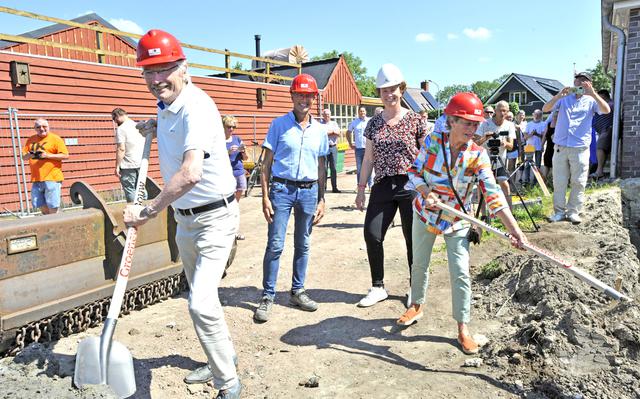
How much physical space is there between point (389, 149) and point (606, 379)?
7.94ft

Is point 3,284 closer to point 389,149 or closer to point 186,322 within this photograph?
point 186,322

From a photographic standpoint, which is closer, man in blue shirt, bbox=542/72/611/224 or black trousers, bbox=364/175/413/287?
black trousers, bbox=364/175/413/287

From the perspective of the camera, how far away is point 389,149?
4.43 meters

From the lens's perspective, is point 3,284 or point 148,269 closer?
point 3,284

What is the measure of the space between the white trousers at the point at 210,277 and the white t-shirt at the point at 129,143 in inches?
201

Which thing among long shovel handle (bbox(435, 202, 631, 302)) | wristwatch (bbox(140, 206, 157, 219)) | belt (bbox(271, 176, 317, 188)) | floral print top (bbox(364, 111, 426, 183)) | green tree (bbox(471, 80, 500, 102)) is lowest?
long shovel handle (bbox(435, 202, 631, 302))

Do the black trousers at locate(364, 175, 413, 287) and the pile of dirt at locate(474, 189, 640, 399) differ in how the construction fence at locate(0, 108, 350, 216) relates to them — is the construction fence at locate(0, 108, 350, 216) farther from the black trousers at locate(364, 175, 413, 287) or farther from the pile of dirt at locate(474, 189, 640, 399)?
the pile of dirt at locate(474, 189, 640, 399)

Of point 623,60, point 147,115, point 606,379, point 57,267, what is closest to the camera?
point 606,379

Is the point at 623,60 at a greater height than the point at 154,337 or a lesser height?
greater

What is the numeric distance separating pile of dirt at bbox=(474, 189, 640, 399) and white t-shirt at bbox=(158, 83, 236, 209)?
2.29 meters

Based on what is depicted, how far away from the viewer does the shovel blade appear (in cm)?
264

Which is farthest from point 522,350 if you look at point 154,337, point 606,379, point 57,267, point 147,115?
point 147,115

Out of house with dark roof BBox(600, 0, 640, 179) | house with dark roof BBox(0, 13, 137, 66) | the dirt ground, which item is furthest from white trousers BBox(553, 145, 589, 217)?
house with dark roof BBox(0, 13, 137, 66)

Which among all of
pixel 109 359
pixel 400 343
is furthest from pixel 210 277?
pixel 400 343
